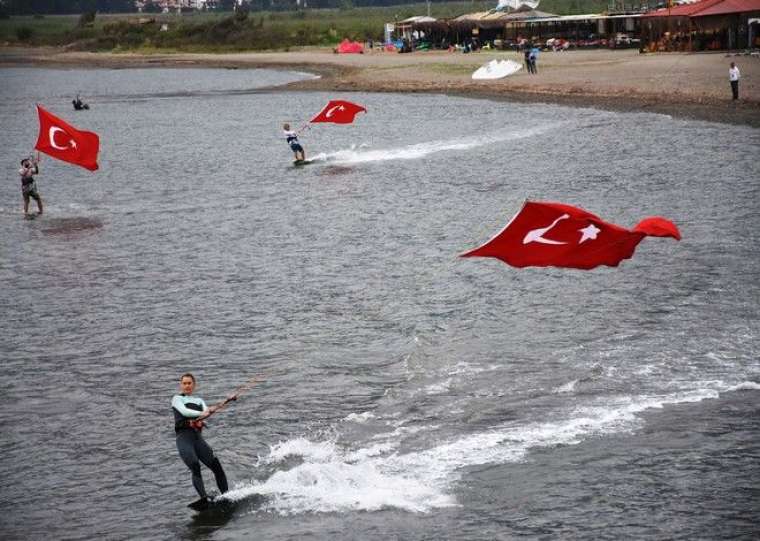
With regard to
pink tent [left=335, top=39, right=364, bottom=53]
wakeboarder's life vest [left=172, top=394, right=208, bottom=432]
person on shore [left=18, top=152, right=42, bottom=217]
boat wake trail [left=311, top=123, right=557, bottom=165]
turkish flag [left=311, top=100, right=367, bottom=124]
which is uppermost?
pink tent [left=335, top=39, right=364, bottom=53]

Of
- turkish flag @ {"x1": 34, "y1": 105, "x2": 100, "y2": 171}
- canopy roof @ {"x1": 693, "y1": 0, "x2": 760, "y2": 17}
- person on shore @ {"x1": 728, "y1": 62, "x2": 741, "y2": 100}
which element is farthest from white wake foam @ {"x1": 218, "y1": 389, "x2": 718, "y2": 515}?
canopy roof @ {"x1": 693, "y1": 0, "x2": 760, "y2": 17}

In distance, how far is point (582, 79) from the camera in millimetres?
82812

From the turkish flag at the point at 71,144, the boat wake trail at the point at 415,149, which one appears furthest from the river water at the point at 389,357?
the boat wake trail at the point at 415,149

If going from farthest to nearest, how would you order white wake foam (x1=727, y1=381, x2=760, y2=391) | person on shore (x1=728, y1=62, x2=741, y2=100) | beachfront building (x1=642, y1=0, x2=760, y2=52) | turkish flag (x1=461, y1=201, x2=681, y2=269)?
beachfront building (x1=642, y1=0, x2=760, y2=52) → person on shore (x1=728, y1=62, x2=741, y2=100) → white wake foam (x1=727, y1=381, x2=760, y2=391) → turkish flag (x1=461, y1=201, x2=681, y2=269)

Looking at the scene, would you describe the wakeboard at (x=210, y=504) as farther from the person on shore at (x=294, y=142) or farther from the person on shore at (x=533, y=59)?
the person on shore at (x=533, y=59)

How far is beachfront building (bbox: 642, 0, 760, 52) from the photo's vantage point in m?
80.5

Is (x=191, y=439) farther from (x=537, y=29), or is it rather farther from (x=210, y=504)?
(x=537, y=29)

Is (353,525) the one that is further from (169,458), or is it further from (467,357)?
(467,357)

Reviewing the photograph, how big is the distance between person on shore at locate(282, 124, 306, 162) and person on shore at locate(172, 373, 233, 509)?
35.3 metres

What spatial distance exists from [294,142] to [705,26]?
41.1 meters

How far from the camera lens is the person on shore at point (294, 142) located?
55016 millimetres

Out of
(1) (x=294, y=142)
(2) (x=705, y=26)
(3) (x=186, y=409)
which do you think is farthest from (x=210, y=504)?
(2) (x=705, y=26)

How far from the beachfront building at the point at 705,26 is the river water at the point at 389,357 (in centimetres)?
2857

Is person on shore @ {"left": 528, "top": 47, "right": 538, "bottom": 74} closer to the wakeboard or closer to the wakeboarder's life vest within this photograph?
the wakeboard
